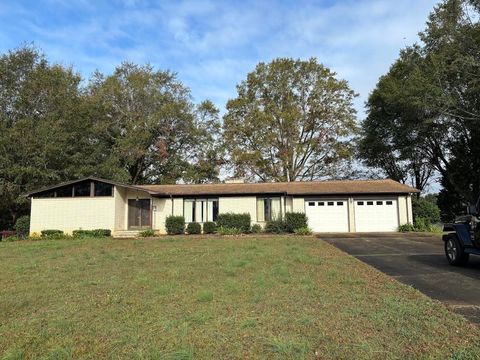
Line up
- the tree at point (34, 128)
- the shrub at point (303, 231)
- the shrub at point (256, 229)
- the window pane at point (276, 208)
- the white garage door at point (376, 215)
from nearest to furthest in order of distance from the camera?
the shrub at point (303, 231) → the white garage door at point (376, 215) → the shrub at point (256, 229) → the window pane at point (276, 208) → the tree at point (34, 128)

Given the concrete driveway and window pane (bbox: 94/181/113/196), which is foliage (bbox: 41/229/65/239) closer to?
Answer: window pane (bbox: 94/181/113/196)

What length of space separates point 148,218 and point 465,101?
21.7 meters

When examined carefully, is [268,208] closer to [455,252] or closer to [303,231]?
[303,231]

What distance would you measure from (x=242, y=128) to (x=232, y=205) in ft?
44.4

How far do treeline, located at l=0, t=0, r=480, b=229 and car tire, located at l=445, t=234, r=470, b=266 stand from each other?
15.3 meters

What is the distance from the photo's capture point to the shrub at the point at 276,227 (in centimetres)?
2231

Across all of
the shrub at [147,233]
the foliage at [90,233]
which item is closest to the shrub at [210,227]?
the shrub at [147,233]

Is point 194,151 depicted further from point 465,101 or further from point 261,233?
point 465,101

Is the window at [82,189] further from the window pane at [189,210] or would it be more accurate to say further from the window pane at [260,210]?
the window pane at [260,210]

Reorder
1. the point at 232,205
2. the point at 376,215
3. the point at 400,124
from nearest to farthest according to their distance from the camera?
1. the point at 376,215
2. the point at 232,205
3. the point at 400,124

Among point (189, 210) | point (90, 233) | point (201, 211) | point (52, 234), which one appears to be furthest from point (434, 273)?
point (52, 234)

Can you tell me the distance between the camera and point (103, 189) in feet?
75.8

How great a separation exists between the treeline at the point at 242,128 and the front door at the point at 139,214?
21.9 ft

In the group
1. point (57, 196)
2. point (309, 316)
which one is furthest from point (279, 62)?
point (309, 316)
